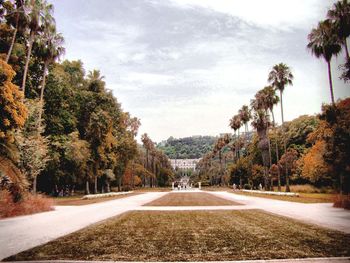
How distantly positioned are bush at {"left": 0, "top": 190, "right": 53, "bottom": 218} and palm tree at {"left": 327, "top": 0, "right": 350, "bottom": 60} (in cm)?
2252

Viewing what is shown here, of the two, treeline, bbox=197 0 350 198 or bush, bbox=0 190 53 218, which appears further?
treeline, bbox=197 0 350 198

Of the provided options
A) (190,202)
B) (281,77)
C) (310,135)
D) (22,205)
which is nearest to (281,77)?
(281,77)

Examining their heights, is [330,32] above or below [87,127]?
above

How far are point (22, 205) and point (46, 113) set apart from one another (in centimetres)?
2198

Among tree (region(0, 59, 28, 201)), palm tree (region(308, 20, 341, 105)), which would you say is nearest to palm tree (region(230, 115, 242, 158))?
palm tree (region(308, 20, 341, 105))

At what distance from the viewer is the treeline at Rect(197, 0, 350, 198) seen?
24.0 meters

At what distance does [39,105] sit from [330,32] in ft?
78.0

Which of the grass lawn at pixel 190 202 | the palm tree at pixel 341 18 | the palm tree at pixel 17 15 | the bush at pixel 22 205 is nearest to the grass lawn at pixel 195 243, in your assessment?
the bush at pixel 22 205

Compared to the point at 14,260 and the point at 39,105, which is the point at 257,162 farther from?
the point at 14,260

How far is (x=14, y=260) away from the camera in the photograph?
8039mm

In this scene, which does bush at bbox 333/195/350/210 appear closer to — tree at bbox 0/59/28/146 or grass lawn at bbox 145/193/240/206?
grass lawn at bbox 145/193/240/206

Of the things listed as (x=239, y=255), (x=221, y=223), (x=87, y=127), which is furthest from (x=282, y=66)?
(x=239, y=255)

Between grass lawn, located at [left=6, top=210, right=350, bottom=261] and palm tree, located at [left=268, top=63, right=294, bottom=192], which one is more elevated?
palm tree, located at [left=268, top=63, right=294, bottom=192]

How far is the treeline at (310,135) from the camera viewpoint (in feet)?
78.6
